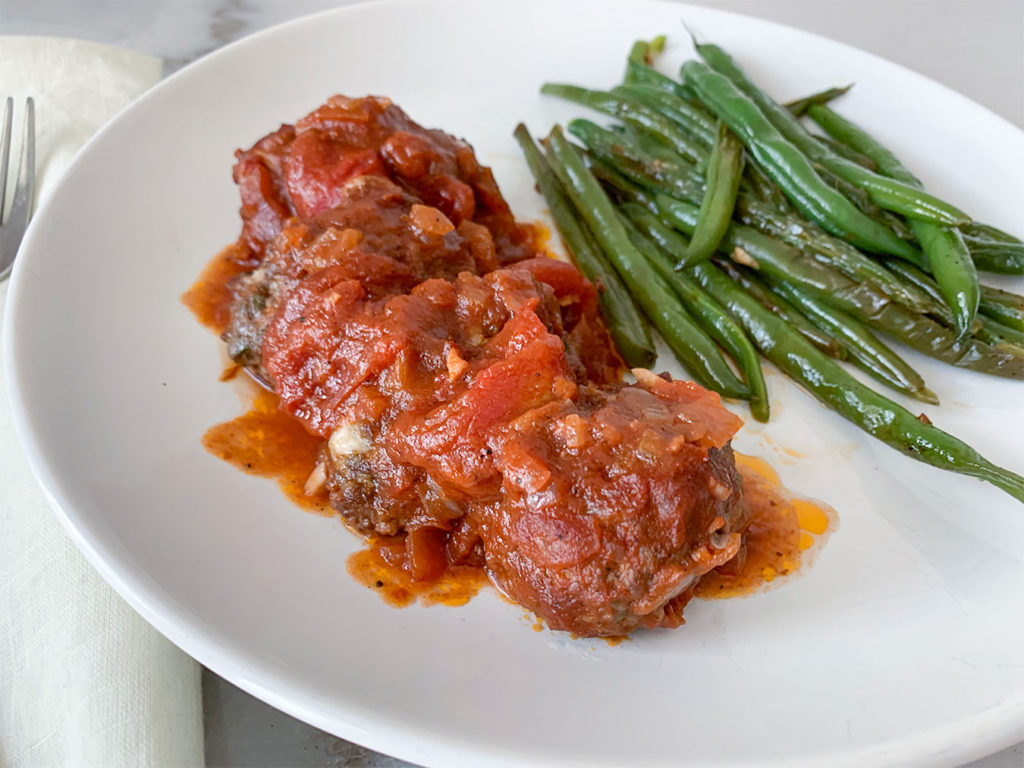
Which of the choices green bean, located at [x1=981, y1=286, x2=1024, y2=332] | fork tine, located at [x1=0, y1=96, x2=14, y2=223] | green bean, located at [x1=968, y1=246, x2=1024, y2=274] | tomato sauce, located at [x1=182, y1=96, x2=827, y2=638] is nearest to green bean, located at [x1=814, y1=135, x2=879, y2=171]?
green bean, located at [x1=968, y1=246, x2=1024, y2=274]

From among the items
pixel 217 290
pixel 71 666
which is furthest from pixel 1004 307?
pixel 71 666

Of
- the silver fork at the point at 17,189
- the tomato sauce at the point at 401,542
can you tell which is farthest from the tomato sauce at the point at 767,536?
the silver fork at the point at 17,189

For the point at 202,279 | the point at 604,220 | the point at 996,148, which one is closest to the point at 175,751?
the point at 202,279

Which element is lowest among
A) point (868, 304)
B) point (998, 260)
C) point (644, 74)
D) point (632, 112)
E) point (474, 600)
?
point (474, 600)

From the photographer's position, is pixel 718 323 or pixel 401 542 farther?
pixel 718 323

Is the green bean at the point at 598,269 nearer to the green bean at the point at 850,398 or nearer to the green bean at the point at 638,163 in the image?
the green bean at the point at 638,163

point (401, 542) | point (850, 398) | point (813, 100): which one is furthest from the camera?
point (813, 100)

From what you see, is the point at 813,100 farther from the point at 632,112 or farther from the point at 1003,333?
the point at 1003,333

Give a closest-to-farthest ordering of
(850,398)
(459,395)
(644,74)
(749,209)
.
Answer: (459,395) < (850,398) < (749,209) < (644,74)
